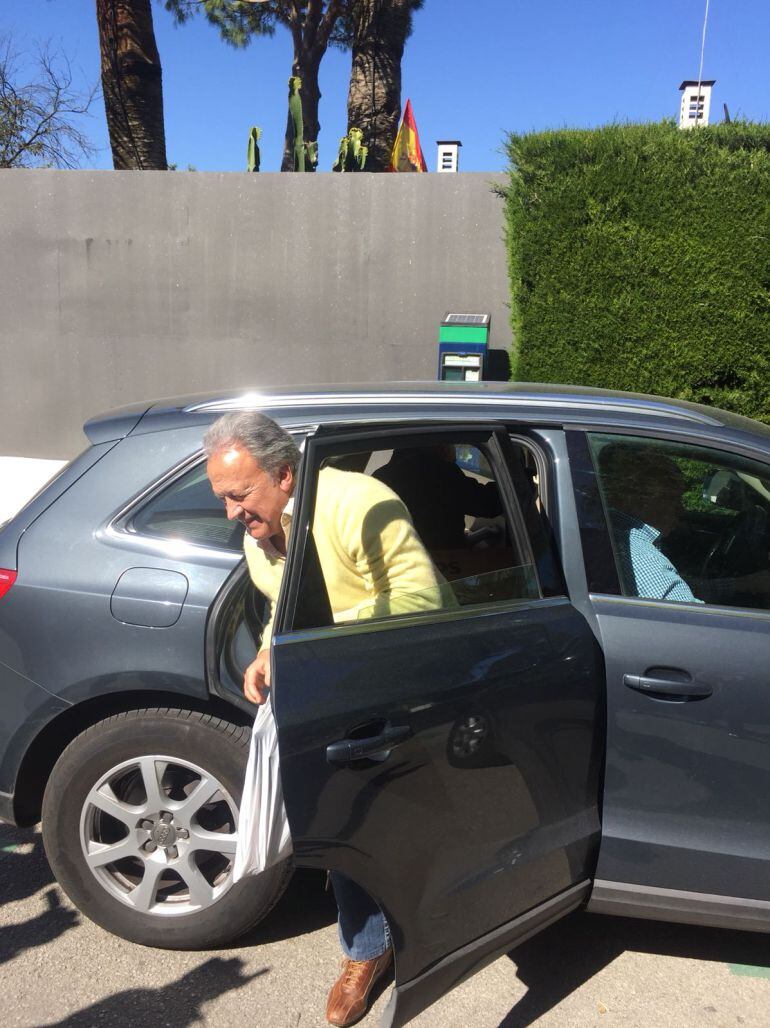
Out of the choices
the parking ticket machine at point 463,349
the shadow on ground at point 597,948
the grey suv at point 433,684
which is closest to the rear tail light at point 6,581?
the grey suv at point 433,684

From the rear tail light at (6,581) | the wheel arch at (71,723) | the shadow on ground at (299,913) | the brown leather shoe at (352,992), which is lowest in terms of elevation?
the shadow on ground at (299,913)

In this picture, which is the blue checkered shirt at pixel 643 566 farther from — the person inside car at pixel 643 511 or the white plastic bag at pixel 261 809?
the white plastic bag at pixel 261 809

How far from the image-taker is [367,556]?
242 centimetres

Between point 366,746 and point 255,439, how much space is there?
2.85 feet

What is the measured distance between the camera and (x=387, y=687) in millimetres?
2195

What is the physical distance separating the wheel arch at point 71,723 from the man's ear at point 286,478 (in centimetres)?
68

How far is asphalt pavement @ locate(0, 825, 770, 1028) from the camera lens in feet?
8.55

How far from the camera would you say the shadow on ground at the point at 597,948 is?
2.77 m

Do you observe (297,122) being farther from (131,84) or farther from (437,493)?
(437,493)

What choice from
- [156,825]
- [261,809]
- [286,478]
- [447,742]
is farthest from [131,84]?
[447,742]

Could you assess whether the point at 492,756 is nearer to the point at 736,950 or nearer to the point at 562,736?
the point at 562,736

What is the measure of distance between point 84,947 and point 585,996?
5.05 feet

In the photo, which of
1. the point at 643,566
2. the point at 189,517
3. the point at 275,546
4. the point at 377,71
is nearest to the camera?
the point at 275,546

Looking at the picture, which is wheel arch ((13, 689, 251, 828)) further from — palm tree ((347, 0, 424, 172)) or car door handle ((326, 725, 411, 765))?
palm tree ((347, 0, 424, 172))
